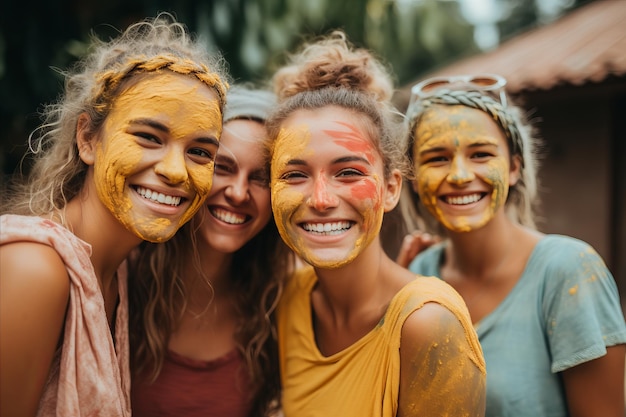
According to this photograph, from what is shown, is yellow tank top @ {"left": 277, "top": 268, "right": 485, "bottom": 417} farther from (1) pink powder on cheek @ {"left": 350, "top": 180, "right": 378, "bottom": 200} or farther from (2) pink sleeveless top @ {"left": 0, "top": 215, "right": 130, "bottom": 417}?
(2) pink sleeveless top @ {"left": 0, "top": 215, "right": 130, "bottom": 417}

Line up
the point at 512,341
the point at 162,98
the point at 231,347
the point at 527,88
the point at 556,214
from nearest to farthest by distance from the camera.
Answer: the point at 162,98
the point at 512,341
the point at 231,347
the point at 527,88
the point at 556,214

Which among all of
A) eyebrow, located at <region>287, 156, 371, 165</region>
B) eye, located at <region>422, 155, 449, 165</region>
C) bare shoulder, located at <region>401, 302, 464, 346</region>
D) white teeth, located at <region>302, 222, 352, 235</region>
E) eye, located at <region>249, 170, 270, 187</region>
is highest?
eyebrow, located at <region>287, 156, 371, 165</region>

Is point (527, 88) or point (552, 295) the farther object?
point (527, 88)

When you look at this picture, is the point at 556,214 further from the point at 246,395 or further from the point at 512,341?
the point at 246,395

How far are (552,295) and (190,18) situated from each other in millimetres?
3468

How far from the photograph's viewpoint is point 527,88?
6191mm

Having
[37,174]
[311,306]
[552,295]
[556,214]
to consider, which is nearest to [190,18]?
[37,174]

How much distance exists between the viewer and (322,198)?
206 cm

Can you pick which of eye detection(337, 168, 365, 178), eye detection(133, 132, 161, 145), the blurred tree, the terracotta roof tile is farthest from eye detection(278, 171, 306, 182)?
the terracotta roof tile

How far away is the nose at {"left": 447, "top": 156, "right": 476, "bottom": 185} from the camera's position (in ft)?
8.06

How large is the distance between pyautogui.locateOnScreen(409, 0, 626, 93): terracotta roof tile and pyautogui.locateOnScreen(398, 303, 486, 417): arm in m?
4.68

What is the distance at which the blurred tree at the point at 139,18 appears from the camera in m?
4.14

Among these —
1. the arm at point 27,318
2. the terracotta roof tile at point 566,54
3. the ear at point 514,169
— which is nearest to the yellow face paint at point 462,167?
the ear at point 514,169

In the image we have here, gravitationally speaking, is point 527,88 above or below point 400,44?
below
